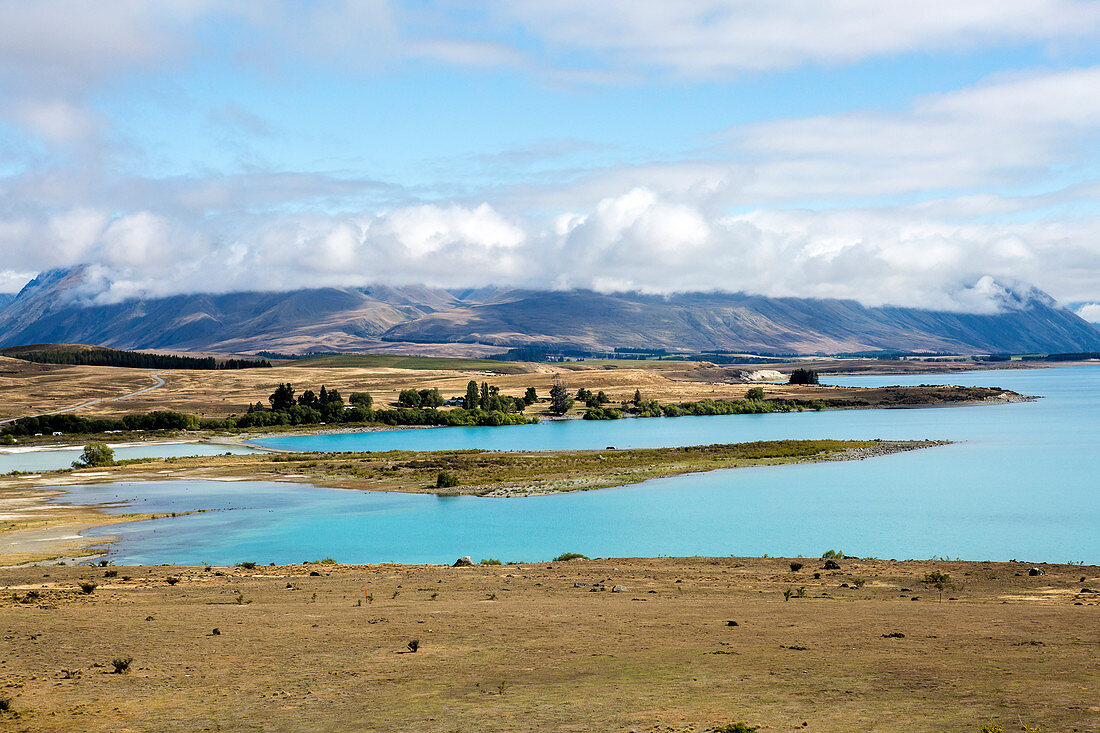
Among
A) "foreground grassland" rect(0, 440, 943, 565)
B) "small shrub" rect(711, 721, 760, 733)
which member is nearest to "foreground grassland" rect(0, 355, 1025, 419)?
"foreground grassland" rect(0, 440, 943, 565)

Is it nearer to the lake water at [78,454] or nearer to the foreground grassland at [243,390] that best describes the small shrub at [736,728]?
the lake water at [78,454]

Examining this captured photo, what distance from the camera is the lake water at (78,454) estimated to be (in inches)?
3157

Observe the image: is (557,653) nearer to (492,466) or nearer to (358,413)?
(492,466)

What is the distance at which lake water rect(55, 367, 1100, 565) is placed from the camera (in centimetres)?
3866

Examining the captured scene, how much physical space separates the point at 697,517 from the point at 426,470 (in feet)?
89.3

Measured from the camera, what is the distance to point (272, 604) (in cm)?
2272

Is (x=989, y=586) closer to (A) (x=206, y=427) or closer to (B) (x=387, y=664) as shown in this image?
(B) (x=387, y=664)

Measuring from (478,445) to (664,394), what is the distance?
248 feet

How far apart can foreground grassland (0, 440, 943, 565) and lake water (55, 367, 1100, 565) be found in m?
2.38

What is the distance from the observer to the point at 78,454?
9138 cm

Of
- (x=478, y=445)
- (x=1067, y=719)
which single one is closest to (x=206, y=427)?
(x=478, y=445)

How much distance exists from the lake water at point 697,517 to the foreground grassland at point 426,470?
2.38 m

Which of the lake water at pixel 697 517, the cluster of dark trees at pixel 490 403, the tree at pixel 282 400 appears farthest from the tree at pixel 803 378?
the tree at pixel 282 400

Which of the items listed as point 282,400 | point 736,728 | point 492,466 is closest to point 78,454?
point 282,400
